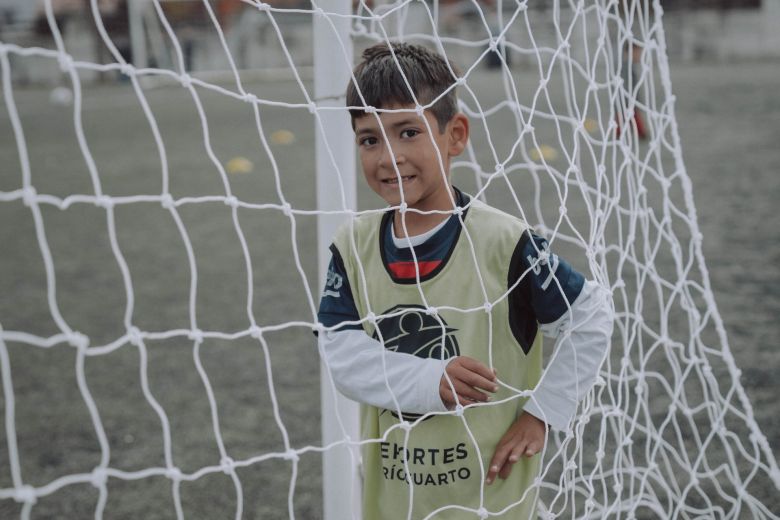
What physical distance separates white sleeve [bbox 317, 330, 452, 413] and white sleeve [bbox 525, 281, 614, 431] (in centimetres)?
16

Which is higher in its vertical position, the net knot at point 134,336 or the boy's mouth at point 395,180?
the boy's mouth at point 395,180

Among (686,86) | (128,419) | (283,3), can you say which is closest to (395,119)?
(128,419)

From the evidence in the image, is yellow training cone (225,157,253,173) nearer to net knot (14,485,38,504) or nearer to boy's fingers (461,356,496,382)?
boy's fingers (461,356,496,382)

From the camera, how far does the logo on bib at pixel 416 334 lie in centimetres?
115

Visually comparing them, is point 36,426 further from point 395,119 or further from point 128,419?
point 395,119

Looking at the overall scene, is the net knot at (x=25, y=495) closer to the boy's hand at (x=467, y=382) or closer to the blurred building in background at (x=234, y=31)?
the boy's hand at (x=467, y=382)

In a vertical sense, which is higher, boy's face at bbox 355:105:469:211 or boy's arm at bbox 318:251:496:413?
boy's face at bbox 355:105:469:211

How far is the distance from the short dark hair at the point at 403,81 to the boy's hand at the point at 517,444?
1.38 feet

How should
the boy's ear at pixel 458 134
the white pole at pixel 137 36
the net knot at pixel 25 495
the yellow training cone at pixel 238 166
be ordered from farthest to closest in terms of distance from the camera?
the white pole at pixel 137 36 → the yellow training cone at pixel 238 166 → the boy's ear at pixel 458 134 → the net knot at pixel 25 495

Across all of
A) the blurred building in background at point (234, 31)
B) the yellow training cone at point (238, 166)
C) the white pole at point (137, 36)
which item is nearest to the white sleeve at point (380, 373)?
the yellow training cone at point (238, 166)

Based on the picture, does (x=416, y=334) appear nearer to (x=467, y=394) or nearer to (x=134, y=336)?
(x=467, y=394)

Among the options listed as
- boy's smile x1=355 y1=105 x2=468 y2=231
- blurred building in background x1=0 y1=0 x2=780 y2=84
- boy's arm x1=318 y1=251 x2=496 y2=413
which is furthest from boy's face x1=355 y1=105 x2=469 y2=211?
blurred building in background x1=0 y1=0 x2=780 y2=84

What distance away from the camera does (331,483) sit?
4.58ft

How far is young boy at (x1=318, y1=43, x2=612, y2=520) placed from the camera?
1.13 meters
